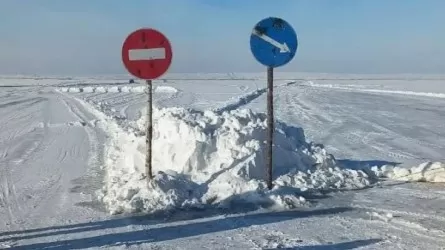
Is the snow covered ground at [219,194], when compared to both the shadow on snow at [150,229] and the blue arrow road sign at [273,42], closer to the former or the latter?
the shadow on snow at [150,229]

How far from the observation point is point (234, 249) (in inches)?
225

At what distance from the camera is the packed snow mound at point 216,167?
7500 millimetres

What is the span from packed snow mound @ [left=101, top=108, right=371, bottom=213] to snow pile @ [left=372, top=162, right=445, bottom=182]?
592 mm

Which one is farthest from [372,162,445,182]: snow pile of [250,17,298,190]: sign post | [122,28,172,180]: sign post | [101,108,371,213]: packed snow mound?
[122,28,172,180]: sign post

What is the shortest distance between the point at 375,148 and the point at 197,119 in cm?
479

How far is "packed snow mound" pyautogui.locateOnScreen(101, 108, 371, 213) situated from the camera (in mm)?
7500

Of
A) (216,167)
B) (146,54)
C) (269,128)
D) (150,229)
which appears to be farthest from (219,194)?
(146,54)

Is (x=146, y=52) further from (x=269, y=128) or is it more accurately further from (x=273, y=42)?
(x=269, y=128)

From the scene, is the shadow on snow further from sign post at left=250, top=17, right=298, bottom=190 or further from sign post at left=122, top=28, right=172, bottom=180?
sign post at left=250, top=17, right=298, bottom=190

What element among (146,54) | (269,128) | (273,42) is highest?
(273,42)

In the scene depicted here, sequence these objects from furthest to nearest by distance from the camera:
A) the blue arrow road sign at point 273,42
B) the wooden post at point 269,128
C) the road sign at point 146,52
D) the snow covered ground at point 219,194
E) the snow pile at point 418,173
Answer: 1. the snow pile at point 418,173
2. the wooden post at point 269,128
3. the blue arrow road sign at point 273,42
4. the road sign at point 146,52
5. the snow covered ground at point 219,194

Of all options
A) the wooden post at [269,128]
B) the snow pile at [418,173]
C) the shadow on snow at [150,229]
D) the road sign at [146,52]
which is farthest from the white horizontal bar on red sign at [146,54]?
the snow pile at [418,173]

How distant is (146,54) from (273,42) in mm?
1516

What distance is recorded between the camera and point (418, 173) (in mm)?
9125
